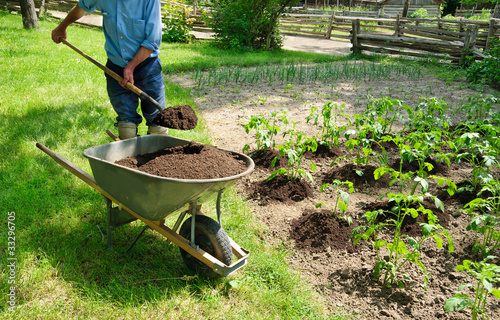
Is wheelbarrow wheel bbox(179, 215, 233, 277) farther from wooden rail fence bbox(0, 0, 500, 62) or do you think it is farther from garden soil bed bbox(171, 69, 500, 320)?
wooden rail fence bbox(0, 0, 500, 62)

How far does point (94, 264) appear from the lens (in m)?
2.42

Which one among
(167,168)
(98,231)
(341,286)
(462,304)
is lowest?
(341,286)

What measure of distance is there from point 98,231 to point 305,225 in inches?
61.6

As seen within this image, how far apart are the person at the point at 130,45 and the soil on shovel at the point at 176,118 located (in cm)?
49

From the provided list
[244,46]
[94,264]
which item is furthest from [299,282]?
[244,46]

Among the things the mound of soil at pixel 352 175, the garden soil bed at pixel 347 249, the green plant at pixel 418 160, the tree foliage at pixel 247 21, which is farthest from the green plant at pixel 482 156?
the tree foliage at pixel 247 21

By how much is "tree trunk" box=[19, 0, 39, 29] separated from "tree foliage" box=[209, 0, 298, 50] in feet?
17.9

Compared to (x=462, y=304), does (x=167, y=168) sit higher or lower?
higher

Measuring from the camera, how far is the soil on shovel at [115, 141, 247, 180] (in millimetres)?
2154

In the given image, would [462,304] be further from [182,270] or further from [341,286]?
[182,270]

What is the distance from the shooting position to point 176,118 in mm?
2562

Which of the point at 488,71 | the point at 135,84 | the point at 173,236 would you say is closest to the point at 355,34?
the point at 488,71

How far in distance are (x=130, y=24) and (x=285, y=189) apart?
191 cm

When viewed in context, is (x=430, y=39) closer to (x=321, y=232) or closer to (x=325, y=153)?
(x=325, y=153)
